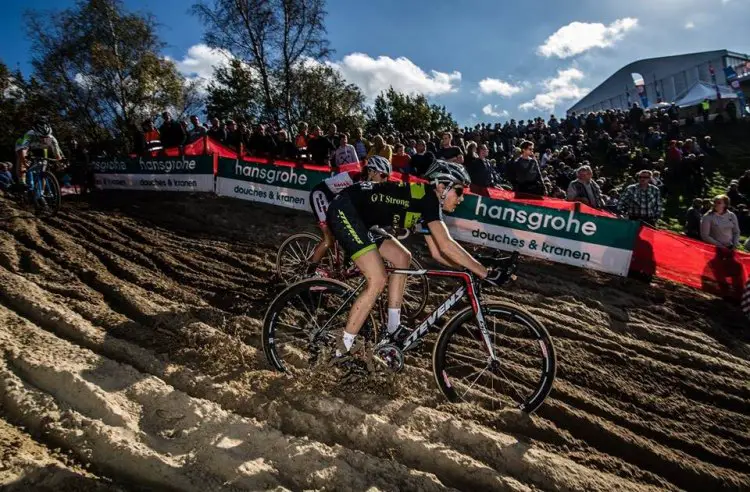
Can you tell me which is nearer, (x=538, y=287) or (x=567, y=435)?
(x=567, y=435)

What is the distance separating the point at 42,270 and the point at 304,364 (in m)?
4.43

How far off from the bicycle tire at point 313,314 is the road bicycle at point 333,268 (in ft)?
3.39

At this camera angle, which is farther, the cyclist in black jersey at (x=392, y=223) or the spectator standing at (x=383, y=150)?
the spectator standing at (x=383, y=150)

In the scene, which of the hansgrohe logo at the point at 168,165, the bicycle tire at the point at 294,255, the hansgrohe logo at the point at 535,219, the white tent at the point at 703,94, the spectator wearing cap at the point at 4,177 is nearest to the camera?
the bicycle tire at the point at 294,255

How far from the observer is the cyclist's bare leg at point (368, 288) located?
12.3 feet

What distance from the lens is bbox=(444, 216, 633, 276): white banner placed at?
815cm

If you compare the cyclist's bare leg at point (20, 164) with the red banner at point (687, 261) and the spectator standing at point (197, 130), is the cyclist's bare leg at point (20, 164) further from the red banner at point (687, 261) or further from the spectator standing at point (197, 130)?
the red banner at point (687, 261)

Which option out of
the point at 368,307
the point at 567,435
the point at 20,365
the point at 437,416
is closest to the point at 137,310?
the point at 20,365

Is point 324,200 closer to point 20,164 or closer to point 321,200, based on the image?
point 321,200

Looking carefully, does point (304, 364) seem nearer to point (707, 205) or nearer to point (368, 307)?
point (368, 307)

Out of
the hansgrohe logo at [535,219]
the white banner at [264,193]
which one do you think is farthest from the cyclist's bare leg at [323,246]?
the white banner at [264,193]

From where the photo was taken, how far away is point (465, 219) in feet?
31.0

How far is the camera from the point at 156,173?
13.8 metres

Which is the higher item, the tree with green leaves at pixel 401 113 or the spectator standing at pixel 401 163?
the tree with green leaves at pixel 401 113
